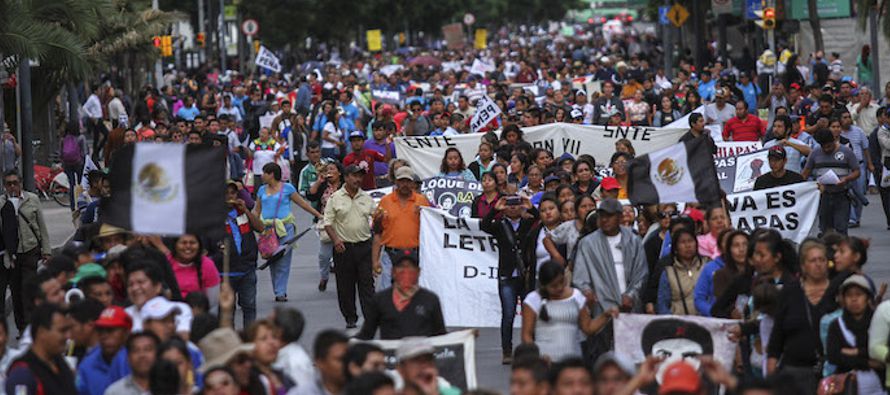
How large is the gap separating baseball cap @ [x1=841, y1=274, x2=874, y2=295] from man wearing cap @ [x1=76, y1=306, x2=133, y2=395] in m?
3.89

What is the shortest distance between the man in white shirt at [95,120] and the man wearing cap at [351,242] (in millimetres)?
18992

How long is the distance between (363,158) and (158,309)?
10640mm

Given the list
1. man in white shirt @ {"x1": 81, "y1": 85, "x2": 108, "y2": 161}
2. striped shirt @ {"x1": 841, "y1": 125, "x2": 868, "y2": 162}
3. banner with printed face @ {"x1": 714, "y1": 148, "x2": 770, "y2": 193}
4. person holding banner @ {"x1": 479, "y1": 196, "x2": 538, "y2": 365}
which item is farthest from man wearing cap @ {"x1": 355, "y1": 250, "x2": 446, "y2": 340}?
man in white shirt @ {"x1": 81, "y1": 85, "x2": 108, "y2": 161}

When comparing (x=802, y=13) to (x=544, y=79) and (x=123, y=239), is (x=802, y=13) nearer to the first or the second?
(x=544, y=79)

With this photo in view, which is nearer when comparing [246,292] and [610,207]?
[610,207]

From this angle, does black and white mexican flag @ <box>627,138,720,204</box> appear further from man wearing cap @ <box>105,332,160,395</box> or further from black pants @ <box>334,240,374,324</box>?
man wearing cap @ <box>105,332,160,395</box>

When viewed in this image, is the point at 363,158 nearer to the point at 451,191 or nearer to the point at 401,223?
→ the point at 451,191

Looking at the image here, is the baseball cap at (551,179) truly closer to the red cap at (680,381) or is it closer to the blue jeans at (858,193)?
the blue jeans at (858,193)

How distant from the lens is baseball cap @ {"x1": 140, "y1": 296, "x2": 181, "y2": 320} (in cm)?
1086

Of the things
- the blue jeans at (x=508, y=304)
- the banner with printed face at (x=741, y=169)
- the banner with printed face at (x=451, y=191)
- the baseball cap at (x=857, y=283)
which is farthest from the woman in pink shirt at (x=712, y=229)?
the banner with printed face at (x=741, y=169)

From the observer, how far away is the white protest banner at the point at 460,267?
16.0 meters

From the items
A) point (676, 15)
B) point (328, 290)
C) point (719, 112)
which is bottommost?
point (328, 290)

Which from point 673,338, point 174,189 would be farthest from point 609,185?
point 174,189

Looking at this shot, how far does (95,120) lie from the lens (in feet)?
125
